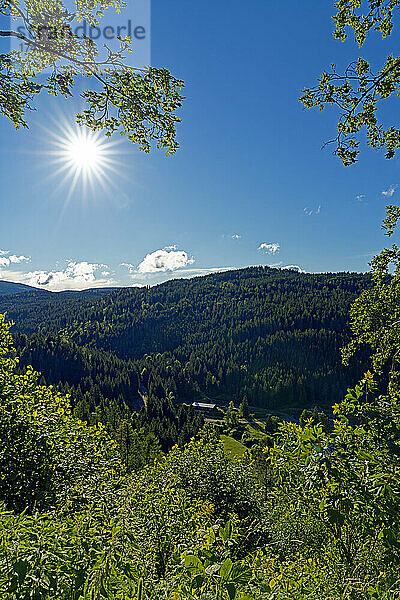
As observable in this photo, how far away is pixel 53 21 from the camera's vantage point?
173 inches

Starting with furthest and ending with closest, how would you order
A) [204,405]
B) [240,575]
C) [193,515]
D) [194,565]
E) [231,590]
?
[204,405] < [193,515] < [194,565] < [240,575] < [231,590]

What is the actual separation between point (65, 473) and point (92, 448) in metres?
2.37

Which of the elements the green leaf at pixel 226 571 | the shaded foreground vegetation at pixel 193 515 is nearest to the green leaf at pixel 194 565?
the shaded foreground vegetation at pixel 193 515

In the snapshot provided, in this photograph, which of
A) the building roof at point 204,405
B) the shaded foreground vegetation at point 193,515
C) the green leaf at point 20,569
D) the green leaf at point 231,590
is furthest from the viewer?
the building roof at point 204,405

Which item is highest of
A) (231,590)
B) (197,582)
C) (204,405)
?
(231,590)

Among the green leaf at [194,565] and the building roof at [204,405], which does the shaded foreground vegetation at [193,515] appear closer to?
the green leaf at [194,565]

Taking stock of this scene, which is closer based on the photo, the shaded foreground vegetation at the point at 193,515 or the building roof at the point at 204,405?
the shaded foreground vegetation at the point at 193,515

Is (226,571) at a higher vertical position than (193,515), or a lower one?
higher

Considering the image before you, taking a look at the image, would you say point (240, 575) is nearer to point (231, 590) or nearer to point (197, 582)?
point (231, 590)

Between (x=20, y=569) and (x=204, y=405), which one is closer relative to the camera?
(x=20, y=569)

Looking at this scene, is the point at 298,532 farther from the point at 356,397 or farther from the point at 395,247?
the point at 395,247

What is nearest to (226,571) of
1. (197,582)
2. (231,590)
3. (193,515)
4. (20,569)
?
(231,590)

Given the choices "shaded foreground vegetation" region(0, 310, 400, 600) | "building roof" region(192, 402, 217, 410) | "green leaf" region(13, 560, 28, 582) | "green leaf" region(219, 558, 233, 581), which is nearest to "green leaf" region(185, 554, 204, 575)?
"shaded foreground vegetation" region(0, 310, 400, 600)

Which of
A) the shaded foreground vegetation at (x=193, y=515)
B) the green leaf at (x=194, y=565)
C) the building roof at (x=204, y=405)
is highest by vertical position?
the green leaf at (x=194, y=565)
